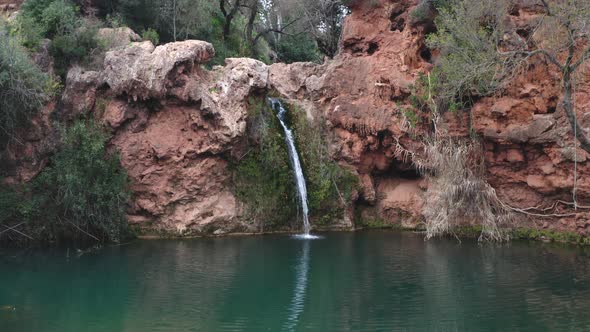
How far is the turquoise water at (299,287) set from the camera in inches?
512

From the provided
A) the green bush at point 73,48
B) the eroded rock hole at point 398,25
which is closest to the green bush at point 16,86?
the green bush at point 73,48

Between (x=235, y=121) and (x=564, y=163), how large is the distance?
11308 mm

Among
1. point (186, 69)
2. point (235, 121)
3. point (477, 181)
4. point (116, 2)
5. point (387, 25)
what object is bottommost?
point (477, 181)

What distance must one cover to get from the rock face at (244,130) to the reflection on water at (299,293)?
5.30m

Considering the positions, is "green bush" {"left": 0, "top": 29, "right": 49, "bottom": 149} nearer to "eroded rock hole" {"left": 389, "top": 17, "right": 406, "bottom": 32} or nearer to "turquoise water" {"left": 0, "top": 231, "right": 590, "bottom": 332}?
"turquoise water" {"left": 0, "top": 231, "right": 590, "bottom": 332}

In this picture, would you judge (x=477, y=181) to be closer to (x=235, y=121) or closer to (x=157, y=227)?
(x=235, y=121)

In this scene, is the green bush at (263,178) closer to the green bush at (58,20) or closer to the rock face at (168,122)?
the rock face at (168,122)

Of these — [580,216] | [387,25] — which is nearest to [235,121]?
[387,25]

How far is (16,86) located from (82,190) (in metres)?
3.93

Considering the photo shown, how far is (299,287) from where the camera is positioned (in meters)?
16.2

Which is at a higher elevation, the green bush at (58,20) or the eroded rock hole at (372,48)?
the green bush at (58,20)

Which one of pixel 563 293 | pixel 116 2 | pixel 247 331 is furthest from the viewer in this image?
pixel 116 2

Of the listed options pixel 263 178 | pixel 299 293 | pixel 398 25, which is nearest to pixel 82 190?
pixel 263 178

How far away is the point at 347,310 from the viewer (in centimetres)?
1399
